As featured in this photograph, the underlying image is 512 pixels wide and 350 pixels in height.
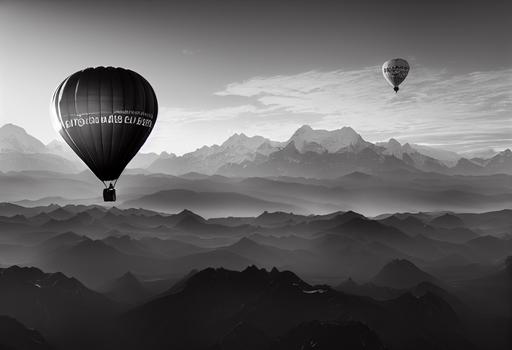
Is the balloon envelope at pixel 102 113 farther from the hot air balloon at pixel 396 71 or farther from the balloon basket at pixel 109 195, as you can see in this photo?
the hot air balloon at pixel 396 71

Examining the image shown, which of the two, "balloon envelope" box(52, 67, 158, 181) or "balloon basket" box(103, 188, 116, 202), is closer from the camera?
"balloon basket" box(103, 188, 116, 202)

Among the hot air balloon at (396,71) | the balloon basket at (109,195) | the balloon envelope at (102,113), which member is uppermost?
the hot air balloon at (396,71)

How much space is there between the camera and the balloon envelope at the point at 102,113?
65.1m

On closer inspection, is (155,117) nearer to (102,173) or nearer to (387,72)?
(102,173)

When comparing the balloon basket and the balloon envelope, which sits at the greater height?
the balloon envelope

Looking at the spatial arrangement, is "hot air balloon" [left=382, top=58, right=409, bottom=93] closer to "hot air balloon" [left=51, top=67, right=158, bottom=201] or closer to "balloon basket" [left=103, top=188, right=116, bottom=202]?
"hot air balloon" [left=51, top=67, right=158, bottom=201]

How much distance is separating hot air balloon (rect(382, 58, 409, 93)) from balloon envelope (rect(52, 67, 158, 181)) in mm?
81952

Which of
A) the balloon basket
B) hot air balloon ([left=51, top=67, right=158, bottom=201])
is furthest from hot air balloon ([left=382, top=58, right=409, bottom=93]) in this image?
the balloon basket

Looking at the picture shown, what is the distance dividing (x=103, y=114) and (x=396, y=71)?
89.2 metres

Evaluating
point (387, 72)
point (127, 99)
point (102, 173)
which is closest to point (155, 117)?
point (127, 99)

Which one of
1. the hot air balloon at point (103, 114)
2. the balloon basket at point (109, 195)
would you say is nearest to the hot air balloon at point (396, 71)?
the hot air balloon at point (103, 114)

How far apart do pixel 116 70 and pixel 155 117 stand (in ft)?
29.5

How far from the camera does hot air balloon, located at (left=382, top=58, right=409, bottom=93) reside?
5013 inches

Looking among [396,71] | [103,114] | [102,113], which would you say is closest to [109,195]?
[103,114]
